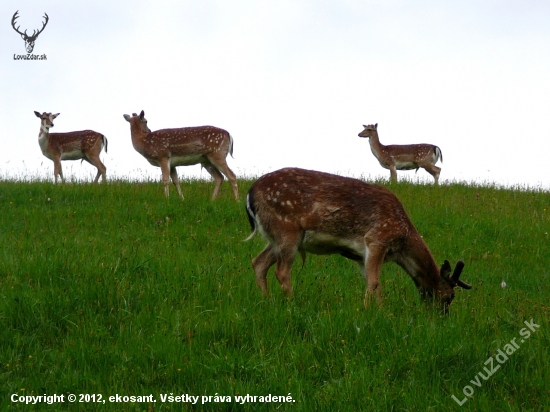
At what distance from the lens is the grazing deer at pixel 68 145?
706 inches

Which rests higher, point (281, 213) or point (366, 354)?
point (281, 213)

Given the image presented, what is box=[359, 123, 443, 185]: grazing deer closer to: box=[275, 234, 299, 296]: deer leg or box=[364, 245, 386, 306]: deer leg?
box=[364, 245, 386, 306]: deer leg

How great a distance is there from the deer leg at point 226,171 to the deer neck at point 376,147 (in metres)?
8.52

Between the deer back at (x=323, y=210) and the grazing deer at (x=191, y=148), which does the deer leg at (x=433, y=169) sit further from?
the deer back at (x=323, y=210)

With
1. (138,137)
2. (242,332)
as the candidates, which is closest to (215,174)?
(138,137)

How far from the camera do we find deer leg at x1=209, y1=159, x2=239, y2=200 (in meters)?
13.4

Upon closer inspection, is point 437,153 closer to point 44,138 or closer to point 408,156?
point 408,156

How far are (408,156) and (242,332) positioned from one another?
15890mm

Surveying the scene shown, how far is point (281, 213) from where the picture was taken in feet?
24.0

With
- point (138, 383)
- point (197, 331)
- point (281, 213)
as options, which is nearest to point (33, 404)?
point (138, 383)

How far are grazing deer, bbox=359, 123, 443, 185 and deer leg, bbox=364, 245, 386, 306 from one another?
14009mm

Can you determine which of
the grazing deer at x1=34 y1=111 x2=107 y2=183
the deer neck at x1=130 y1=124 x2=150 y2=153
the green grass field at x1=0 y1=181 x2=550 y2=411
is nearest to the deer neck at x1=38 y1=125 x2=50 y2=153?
the grazing deer at x1=34 y1=111 x2=107 y2=183

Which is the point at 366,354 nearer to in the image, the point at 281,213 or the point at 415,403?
the point at 415,403

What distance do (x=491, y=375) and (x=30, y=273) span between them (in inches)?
170
